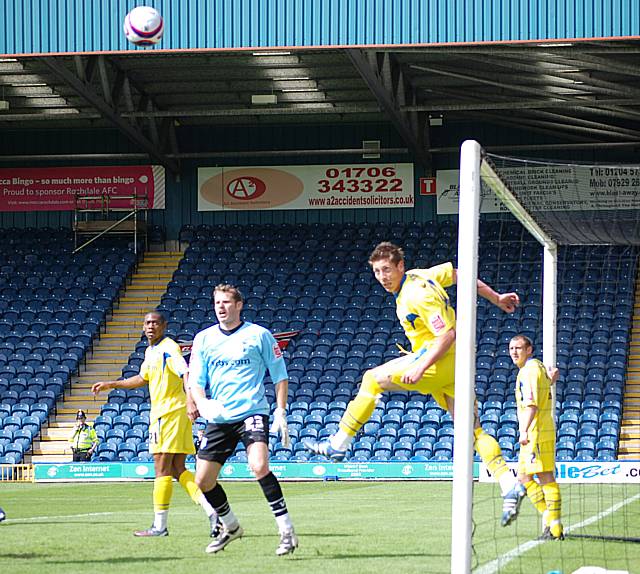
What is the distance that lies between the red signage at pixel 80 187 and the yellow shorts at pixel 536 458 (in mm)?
23698

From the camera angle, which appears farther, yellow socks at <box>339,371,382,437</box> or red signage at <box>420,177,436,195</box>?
red signage at <box>420,177,436,195</box>

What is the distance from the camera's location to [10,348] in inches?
1080

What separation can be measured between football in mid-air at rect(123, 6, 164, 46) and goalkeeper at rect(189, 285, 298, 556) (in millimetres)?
11699

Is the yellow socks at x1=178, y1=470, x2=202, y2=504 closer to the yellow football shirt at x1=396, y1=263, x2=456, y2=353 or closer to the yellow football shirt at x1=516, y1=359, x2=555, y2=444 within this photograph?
the yellow football shirt at x1=516, y1=359, x2=555, y2=444

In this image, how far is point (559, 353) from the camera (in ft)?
80.7

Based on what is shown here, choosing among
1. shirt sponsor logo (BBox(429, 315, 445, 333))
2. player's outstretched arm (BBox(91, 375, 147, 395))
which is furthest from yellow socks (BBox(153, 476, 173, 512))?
shirt sponsor logo (BBox(429, 315, 445, 333))

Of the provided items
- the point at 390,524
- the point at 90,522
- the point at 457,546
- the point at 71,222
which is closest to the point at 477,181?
the point at 457,546

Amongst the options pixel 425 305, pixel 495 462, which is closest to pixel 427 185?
pixel 495 462

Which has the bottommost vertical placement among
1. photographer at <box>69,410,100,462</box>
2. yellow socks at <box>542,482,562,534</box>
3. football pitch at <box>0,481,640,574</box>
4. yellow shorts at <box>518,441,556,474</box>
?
photographer at <box>69,410,100,462</box>

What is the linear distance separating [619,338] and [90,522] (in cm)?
1594

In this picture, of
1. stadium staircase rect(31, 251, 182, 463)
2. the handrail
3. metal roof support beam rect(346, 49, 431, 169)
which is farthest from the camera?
the handrail

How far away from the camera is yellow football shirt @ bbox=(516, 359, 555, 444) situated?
9859mm

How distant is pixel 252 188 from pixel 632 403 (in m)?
12.6

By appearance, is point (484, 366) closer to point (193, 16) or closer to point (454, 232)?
point (454, 232)
